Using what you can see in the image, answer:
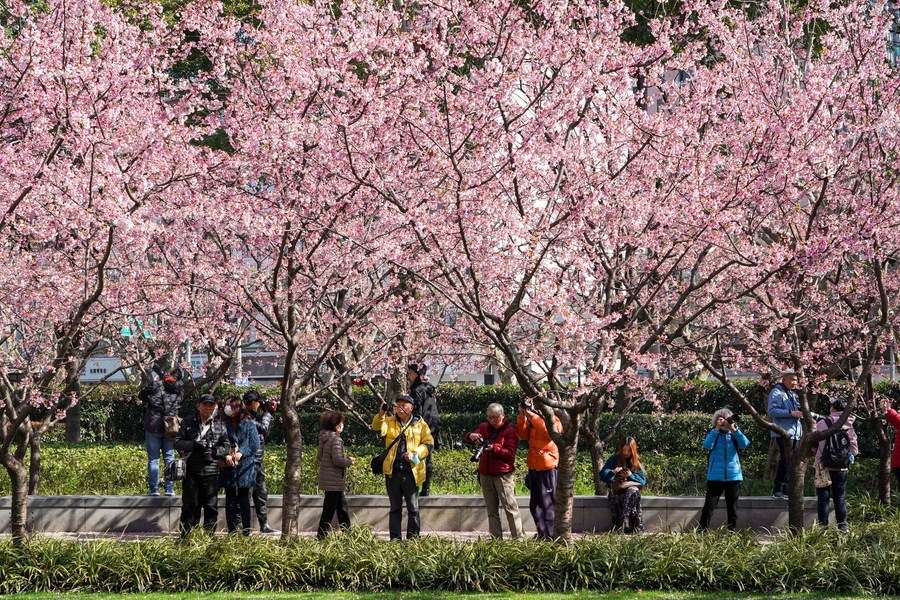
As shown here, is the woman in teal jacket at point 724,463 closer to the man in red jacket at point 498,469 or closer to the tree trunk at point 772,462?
the man in red jacket at point 498,469

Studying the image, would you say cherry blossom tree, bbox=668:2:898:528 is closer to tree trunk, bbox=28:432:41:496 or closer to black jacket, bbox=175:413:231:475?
black jacket, bbox=175:413:231:475

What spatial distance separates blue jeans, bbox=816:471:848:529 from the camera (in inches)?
456

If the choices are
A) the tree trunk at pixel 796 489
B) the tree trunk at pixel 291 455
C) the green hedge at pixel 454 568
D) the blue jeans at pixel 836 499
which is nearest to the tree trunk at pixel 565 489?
the green hedge at pixel 454 568

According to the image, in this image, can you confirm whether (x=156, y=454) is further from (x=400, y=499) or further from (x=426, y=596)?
(x=426, y=596)

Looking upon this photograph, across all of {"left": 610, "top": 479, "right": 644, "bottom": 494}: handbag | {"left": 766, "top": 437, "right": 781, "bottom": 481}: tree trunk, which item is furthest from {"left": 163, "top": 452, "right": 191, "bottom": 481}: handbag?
{"left": 766, "top": 437, "right": 781, "bottom": 481}: tree trunk

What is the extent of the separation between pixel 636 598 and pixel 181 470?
521cm

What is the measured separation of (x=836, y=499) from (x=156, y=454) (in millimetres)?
8429

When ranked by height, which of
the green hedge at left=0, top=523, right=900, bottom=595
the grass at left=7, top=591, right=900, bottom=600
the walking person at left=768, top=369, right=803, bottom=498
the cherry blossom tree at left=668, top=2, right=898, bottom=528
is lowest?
the grass at left=7, top=591, right=900, bottom=600

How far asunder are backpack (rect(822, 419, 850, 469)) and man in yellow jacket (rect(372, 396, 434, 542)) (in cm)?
460

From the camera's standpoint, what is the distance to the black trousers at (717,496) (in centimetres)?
1144

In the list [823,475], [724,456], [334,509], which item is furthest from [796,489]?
[334,509]

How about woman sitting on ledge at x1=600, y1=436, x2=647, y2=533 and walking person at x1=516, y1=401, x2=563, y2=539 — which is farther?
woman sitting on ledge at x1=600, y1=436, x2=647, y2=533

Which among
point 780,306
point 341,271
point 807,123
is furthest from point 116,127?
point 780,306

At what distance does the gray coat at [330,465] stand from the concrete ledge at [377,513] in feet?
2.88
